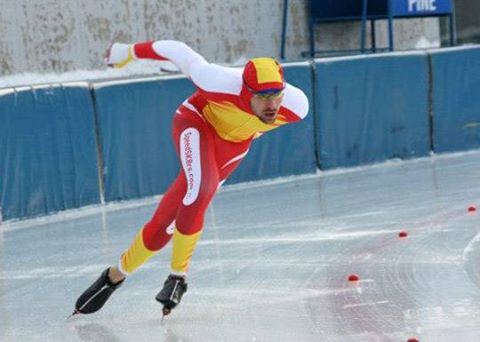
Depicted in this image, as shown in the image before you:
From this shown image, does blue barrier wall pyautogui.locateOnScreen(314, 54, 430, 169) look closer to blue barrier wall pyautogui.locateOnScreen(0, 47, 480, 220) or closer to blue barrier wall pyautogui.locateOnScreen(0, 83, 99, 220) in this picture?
blue barrier wall pyautogui.locateOnScreen(0, 47, 480, 220)

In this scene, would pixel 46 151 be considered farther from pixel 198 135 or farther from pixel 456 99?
pixel 456 99

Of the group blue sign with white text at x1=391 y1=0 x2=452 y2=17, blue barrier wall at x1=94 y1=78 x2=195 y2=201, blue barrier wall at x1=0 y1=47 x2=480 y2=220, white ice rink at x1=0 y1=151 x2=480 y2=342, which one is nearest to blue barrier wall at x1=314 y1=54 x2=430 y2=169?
blue barrier wall at x1=0 y1=47 x2=480 y2=220

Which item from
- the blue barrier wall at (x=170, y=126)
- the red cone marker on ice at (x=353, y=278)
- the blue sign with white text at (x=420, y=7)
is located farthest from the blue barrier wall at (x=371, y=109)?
the red cone marker on ice at (x=353, y=278)

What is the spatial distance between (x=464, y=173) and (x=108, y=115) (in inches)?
151

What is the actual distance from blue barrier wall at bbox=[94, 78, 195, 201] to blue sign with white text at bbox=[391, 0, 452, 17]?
6.59 meters

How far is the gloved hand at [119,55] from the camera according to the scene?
270 inches

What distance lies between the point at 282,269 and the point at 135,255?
1.77 metres

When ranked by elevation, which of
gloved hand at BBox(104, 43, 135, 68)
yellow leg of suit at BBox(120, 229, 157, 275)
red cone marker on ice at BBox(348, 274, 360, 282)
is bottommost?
red cone marker on ice at BBox(348, 274, 360, 282)

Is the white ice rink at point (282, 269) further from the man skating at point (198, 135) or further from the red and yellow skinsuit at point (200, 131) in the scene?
the red and yellow skinsuit at point (200, 131)

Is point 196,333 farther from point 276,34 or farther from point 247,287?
point 276,34

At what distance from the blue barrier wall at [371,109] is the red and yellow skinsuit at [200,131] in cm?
729

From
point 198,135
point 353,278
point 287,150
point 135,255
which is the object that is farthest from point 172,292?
point 287,150

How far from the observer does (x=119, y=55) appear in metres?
6.88

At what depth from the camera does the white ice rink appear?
21.1ft
